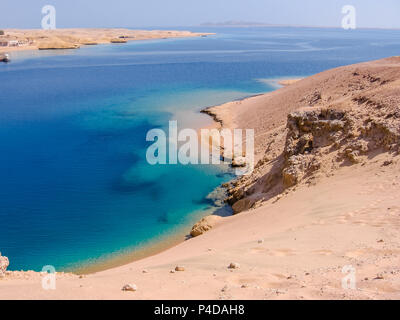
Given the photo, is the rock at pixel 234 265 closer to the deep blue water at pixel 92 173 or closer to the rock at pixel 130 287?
the rock at pixel 130 287

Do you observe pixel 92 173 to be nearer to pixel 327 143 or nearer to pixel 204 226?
pixel 204 226

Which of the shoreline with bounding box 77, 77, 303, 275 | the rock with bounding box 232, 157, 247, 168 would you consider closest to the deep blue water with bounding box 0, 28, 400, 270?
the shoreline with bounding box 77, 77, 303, 275

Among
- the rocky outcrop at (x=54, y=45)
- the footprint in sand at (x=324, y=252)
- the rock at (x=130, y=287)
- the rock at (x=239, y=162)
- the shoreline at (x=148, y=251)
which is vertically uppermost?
the rocky outcrop at (x=54, y=45)

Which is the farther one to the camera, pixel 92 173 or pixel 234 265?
pixel 92 173

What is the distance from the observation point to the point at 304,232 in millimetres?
8672

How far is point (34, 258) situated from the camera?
12164 mm

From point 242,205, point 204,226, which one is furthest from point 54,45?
point 204,226

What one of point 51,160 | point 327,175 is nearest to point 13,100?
point 51,160

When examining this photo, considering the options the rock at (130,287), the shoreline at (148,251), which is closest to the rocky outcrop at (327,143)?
the shoreline at (148,251)

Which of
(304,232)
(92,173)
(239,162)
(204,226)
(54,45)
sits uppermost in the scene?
(54,45)

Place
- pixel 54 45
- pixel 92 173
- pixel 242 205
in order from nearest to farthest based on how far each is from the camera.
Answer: pixel 242 205
pixel 92 173
pixel 54 45

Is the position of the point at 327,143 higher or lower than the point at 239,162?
higher

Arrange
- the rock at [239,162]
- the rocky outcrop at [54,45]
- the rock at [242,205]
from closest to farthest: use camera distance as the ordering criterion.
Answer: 1. the rock at [242,205]
2. the rock at [239,162]
3. the rocky outcrop at [54,45]

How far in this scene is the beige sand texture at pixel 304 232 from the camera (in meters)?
5.67
